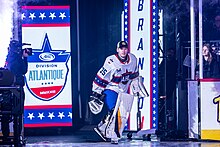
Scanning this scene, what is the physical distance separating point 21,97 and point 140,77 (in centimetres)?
228

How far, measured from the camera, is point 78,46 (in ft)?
41.1

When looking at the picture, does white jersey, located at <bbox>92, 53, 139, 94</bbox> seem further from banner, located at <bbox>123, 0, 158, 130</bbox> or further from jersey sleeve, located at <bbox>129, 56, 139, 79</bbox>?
banner, located at <bbox>123, 0, 158, 130</bbox>

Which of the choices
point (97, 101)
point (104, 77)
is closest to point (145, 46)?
point (104, 77)

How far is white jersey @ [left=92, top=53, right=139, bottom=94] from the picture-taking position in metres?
10.9

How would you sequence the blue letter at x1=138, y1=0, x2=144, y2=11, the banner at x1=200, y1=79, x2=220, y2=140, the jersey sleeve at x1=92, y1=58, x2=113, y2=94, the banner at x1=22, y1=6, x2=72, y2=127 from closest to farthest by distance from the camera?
the jersey sleeve at x1=92, y1=58, x2=113, y2=94 → the blue letter at x1=138, y1=0, x2=144, y2=11 → the banner at x1=200, y1=79, x2=220, y2=140 → the banner at x1=22, y1=6, x2=72, y2=127

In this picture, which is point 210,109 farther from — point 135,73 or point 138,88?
point 135,73

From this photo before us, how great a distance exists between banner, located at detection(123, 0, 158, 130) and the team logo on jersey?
1459mm

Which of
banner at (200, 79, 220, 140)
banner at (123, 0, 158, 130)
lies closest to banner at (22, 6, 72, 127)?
banner at (123, 0, 158, 130)

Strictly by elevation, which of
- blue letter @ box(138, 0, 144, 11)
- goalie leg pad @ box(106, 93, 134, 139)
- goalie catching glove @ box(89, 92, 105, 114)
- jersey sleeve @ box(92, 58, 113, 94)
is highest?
blue letter @ box(138, 0, 144, 11)

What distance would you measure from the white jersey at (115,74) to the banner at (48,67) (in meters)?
1.17

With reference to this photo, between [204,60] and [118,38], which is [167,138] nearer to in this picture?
[204,60]

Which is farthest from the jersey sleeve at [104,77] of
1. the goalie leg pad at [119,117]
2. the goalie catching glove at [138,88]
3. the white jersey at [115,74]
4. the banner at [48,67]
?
the banner at [48,67]

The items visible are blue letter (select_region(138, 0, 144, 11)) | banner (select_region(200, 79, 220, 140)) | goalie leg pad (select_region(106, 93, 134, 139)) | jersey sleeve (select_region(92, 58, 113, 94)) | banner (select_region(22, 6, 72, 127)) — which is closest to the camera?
jersey sleeve (select_region(92, 58, 113, 94))

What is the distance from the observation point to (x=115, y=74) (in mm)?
10898
